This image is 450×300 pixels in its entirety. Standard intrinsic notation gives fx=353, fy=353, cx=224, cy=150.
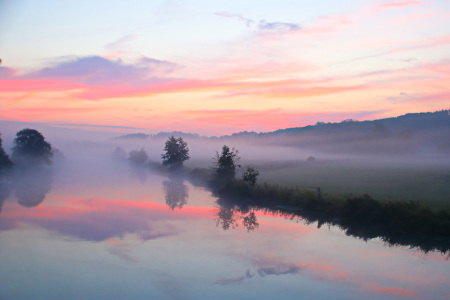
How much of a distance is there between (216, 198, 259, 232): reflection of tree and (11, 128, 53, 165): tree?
48857 millimetres

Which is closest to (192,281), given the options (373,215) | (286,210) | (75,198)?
(373,215)

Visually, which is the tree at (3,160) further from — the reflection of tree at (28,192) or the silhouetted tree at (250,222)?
the silhouetted tree at (250,222)

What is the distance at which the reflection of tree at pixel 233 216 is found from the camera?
28.4 m

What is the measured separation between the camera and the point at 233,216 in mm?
32219

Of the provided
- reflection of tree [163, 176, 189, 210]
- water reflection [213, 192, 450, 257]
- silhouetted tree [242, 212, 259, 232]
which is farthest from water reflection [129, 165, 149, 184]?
silhouetted tree [242, 212, 259, 232]

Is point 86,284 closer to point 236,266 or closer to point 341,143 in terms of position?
point 236,266

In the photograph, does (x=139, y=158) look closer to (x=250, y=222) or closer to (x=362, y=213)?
(x=250, y=222)

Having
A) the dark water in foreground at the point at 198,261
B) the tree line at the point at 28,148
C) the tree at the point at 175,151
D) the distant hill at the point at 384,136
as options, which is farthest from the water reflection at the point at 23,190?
the distant hill at the point at 384,136

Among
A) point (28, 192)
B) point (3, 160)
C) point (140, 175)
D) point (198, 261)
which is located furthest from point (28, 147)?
point (198, 261)

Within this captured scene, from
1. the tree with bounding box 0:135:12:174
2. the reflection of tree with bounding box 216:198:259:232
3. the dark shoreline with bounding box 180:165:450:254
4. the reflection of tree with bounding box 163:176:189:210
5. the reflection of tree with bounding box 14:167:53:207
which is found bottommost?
the reflection of tree with bounding box 14:167:53:207

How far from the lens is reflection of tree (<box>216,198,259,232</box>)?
93.3 feet

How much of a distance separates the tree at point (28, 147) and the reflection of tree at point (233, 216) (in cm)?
4886

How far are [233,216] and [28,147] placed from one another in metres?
54.8

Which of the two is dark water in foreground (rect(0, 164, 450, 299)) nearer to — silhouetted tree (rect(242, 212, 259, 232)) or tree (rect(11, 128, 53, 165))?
silhouetted tree (rect(242, 212, 259, 232))
